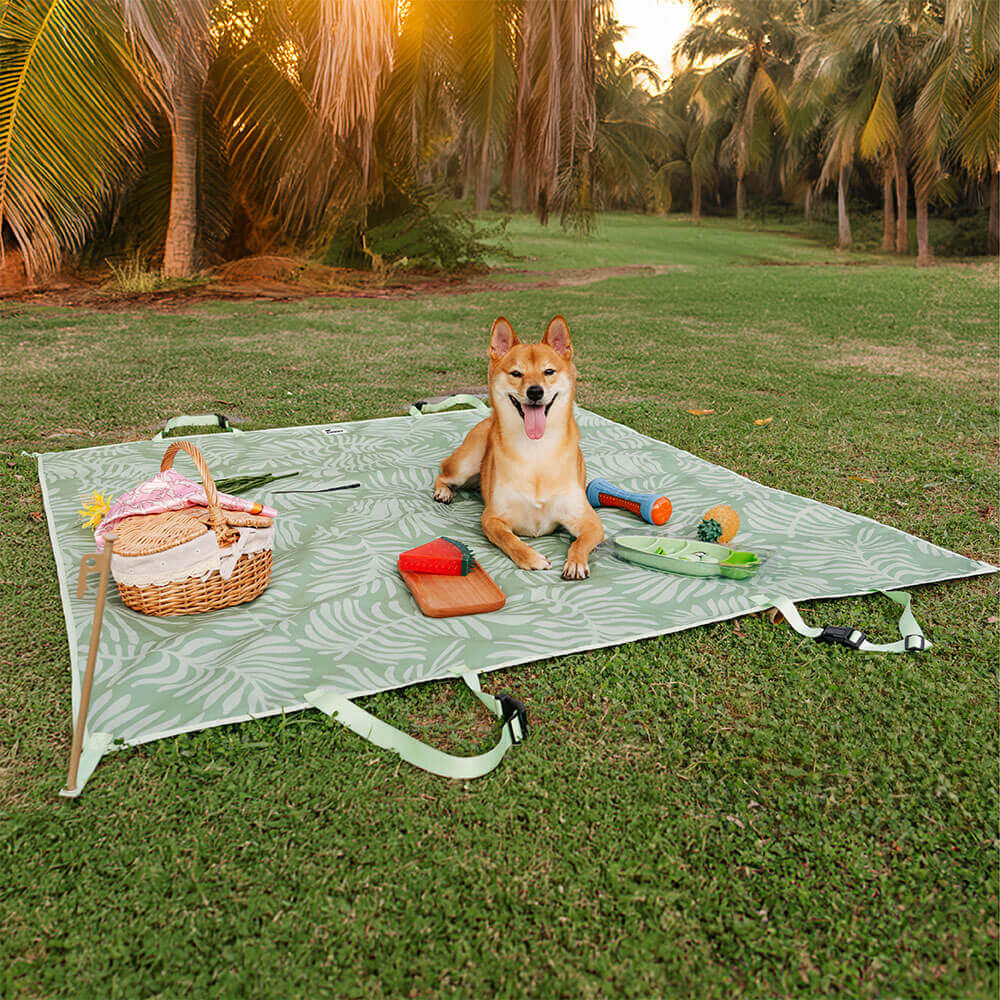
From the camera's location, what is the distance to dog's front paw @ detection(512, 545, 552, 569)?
4059 millimetres

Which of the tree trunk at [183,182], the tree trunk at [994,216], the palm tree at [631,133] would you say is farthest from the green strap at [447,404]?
the tree trunk at [994,216]

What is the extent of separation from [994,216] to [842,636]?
103 feet

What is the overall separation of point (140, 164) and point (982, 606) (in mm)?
14941

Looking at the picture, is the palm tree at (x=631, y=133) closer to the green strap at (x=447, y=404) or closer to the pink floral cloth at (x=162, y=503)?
the green strap at (x=447, y=404)

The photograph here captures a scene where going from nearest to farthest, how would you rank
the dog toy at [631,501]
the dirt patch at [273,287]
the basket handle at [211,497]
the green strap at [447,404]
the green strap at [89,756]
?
the green strap at [89,756], the basket handle at [211,497], the dog toy at [631,501], the green strap at [447,404], the dirt patch at [273,287]

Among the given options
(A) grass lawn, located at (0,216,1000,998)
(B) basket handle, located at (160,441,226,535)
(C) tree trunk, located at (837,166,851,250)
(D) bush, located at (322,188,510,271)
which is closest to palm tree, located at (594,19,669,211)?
(C) tree trunk, located at (837,166,851,250)

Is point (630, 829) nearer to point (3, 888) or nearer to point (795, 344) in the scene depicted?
point (3, 888)

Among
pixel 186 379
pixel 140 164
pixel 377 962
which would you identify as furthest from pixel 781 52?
pixel 377 962

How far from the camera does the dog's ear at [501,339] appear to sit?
438 cm

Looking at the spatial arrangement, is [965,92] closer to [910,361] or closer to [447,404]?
[910,361]

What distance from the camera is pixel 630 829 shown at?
2.37 m

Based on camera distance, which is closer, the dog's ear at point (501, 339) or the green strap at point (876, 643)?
the green strap at point (876, 643)

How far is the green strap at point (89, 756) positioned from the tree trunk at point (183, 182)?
12.6 m

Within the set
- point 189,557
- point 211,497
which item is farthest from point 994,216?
point 189,557
